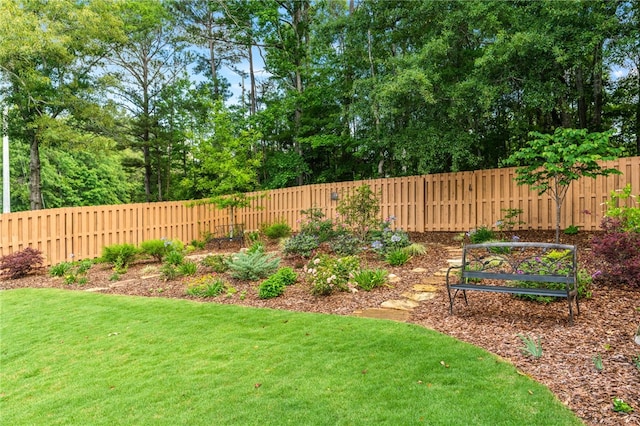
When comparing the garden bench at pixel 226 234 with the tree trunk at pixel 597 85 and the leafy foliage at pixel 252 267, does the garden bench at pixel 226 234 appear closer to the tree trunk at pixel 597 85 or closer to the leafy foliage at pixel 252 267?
the leafy foliage at pixel 252 267

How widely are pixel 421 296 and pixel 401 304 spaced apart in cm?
38

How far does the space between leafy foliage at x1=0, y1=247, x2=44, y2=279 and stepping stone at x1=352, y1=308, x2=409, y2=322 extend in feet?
22.9

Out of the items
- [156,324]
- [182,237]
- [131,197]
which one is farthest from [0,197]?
[156,324]

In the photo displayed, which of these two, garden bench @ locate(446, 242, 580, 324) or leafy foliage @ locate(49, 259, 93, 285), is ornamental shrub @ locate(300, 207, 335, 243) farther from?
leafy foliage @ locate(49, 259, 93, 285)

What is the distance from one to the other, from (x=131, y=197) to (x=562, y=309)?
88.4 feet

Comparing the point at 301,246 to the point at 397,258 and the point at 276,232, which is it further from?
the point at 276,232

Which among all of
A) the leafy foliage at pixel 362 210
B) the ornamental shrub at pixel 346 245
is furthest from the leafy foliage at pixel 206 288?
the leafy foliage at pixel 362 210

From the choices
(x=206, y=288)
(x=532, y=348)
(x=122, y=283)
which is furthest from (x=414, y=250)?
(x=122, y=283)

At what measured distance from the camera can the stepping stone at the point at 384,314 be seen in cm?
377

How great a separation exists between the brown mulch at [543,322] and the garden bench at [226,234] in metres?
3.74

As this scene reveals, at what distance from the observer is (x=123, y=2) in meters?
15.7

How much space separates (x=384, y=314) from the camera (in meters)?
3.91

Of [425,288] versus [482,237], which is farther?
[482,237]

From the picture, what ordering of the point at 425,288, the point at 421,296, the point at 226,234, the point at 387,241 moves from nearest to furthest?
the point at 421,296 < the point at 425,288 < the point at 387,241 < the point at 226,234
